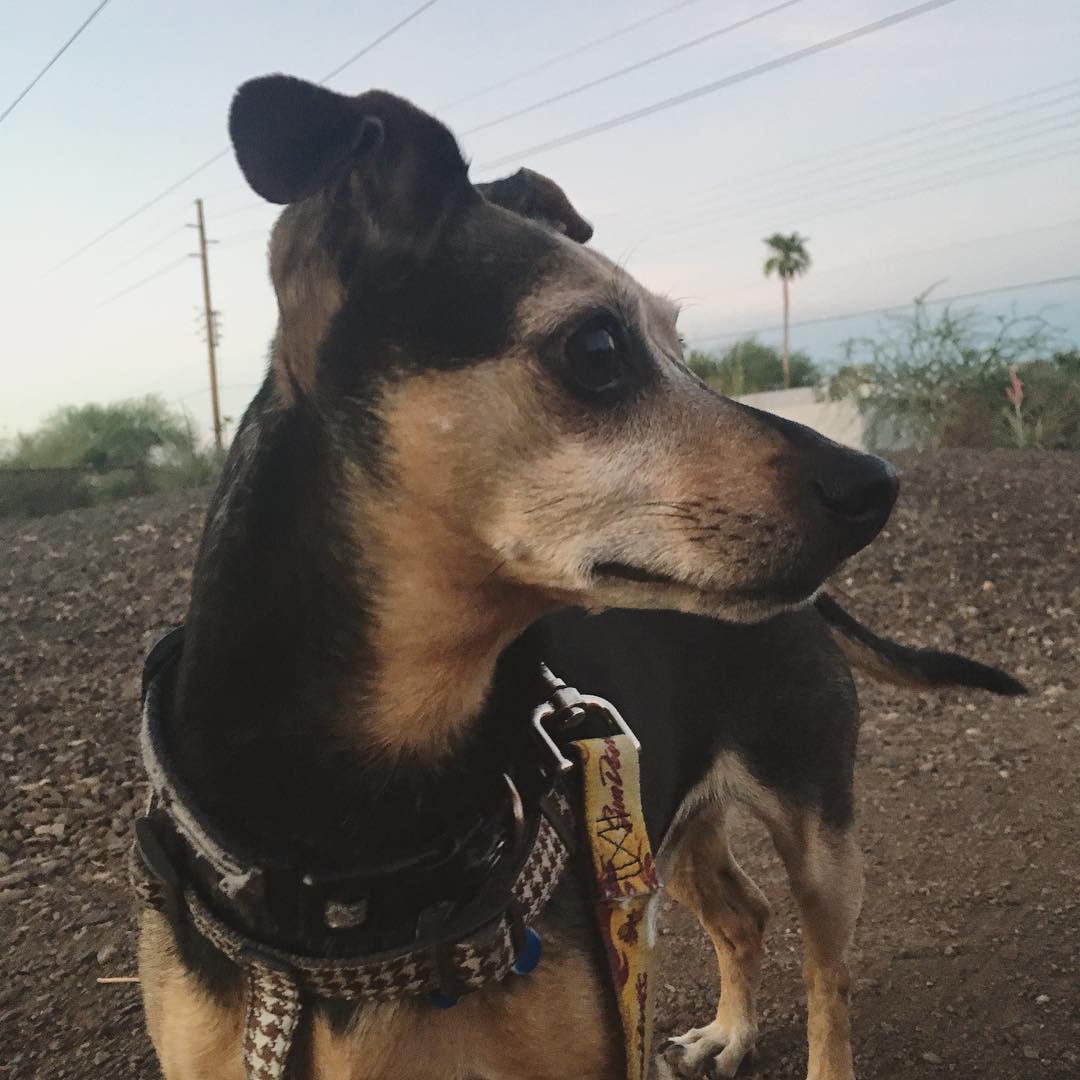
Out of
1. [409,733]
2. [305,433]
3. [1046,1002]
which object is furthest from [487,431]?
[1046,1002]

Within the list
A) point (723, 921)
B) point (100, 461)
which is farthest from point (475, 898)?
point (100, 461)

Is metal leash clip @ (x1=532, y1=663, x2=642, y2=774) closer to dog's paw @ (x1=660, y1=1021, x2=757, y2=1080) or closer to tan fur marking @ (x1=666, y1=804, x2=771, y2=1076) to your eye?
tan fur marking @ (x1=666, y1=804, x2=771, y2=1076)

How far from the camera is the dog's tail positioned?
10.2 feet

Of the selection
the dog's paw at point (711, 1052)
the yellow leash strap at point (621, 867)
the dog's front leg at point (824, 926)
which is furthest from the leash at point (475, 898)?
the dog's paw at point (711, 1052)

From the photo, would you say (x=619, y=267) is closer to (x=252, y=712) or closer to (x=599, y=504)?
(x=599, y=504)

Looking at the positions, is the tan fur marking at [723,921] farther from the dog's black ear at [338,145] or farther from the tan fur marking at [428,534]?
the dog's black ear at [338,145]

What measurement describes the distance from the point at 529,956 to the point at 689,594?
0.71 m

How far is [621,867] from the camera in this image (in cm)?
192

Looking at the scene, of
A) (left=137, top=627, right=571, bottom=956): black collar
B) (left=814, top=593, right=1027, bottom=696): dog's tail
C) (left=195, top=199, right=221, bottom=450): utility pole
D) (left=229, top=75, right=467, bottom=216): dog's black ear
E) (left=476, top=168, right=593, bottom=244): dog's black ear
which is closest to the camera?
(left=137, top=627, right=571, bottom=956): black collar

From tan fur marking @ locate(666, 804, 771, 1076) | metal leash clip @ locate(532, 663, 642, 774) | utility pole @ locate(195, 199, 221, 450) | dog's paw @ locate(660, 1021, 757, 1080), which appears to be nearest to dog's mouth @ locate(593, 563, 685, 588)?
metal leash clip @ locate(532, 663, 642, 774)

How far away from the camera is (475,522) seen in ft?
5.77

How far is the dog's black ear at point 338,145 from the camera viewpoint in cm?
177

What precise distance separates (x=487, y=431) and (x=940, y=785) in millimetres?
4257

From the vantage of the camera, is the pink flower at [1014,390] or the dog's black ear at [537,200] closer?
the dog's black ear at [537,200]
